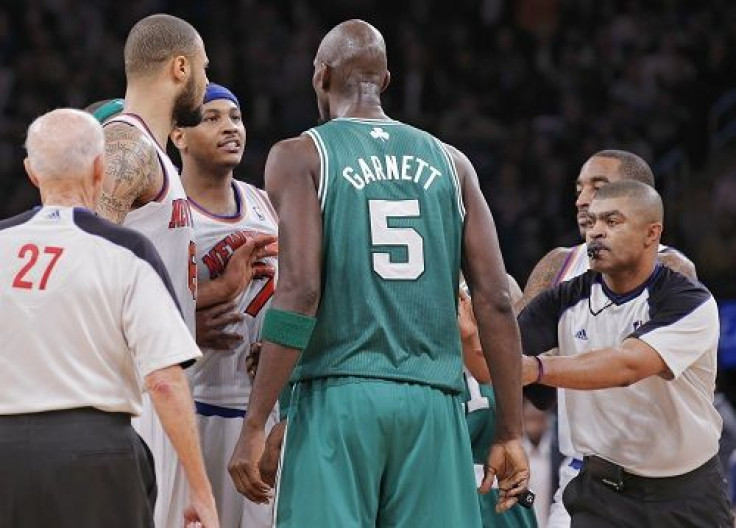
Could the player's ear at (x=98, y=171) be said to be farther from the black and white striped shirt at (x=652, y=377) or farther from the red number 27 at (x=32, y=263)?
the black and white striped shirt at (x=652, y=377)

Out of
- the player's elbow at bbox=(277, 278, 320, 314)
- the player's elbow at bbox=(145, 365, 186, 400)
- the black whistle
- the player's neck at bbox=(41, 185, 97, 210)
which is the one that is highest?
the player's neck at bbox=(41, 185, 97, 210)

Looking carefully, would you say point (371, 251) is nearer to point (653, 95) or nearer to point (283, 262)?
point (283, 262)

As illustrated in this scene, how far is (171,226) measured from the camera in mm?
5785

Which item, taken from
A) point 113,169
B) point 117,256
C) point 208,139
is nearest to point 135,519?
point 117,256

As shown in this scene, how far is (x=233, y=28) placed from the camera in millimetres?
16281

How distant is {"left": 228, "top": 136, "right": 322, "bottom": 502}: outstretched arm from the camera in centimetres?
486

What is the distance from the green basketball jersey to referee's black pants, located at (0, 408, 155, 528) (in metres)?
0.85

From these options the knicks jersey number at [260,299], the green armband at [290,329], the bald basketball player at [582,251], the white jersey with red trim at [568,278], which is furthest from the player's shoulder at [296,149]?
the bald basketball player at [582,251]

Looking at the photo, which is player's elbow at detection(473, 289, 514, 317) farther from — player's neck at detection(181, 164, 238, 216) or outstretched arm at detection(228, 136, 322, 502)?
player's neck at detection(181, 164, 238, 216)

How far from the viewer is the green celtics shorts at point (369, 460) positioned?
15.9 ft

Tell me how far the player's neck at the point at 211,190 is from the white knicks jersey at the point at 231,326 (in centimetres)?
9

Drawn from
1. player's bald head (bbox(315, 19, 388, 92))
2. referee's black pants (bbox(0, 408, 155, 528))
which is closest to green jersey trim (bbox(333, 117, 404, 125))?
player's bald head (bbox(315, 19, 388, 92))

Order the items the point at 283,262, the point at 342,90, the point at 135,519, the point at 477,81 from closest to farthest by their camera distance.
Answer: the point at 135,519 → the point at 283,262 → the point at 342,90 → the point at 477,81

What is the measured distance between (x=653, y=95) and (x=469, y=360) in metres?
9.97
